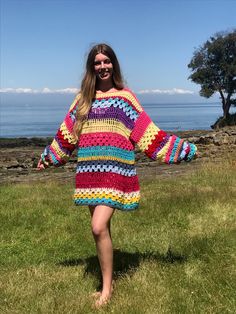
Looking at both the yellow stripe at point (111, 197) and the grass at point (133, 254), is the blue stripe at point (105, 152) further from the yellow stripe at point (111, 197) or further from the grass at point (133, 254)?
the grass at point (133, 254)

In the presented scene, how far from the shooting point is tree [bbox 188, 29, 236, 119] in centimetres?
5769

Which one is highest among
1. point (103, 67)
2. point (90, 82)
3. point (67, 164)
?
point (103, 67)

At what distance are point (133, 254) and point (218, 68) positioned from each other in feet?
178

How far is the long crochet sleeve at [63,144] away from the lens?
17.6 feet

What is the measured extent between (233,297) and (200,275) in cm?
67

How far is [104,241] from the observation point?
4801 mm

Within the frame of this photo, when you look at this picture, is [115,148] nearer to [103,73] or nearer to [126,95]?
[126,95]

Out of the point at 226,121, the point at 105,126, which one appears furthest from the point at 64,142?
the point at 226,121

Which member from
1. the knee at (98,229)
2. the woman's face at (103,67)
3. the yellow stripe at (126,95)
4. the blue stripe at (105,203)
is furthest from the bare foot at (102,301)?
the woman's face at (103,67)

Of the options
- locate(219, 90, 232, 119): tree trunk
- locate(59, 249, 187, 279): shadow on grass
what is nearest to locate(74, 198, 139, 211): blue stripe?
locate(59, 249, 187, 279): shadow on grass

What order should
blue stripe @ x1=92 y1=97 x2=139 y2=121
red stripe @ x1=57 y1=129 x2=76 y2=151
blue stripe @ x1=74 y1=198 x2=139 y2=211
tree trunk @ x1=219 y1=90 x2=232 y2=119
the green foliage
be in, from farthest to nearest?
tree trunk @ x1=219 y1=90 x2=232 y2=119 → the green foliage → red stripe @ x1=57 y1=129 x2=76 y2=151 → blue stripe @ x1=92 y1=97 x2=139 y2=121 → blue stripe @ x1=74 y1=198 x2=139 y2=211

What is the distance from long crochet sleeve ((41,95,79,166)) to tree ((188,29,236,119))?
5340 cm

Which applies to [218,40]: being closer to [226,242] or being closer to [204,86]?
[204,86]

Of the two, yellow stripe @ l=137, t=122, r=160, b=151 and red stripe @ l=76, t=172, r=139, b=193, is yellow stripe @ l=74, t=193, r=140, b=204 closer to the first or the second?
red stripe @ l=76, t=172, r=139, b=193
